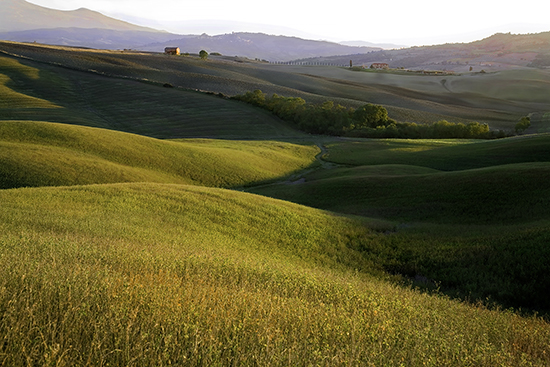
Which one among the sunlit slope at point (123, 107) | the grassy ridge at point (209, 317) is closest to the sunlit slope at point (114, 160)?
the sunlit slope at point (123, 107)

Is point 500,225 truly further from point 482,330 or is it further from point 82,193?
point 82,193

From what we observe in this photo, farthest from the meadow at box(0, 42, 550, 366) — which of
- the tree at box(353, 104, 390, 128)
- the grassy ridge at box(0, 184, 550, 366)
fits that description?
the tree at box(353, 104, 390, 128)

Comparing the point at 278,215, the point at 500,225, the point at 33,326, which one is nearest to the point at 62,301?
the point at 33,326

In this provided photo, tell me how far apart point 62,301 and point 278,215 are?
53.0ft

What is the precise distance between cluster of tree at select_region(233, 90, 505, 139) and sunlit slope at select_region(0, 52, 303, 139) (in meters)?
4.24

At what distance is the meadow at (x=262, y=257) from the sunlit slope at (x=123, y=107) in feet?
74.5

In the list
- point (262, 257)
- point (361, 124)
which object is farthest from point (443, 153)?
point (262, 257)

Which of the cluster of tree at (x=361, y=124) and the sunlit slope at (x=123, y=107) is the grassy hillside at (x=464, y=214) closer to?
the cluster of tree at (x=361, y=124)

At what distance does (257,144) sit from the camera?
62.0m

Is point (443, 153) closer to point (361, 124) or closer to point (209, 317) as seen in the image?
point (361, 124)

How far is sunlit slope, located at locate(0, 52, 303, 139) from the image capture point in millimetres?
71750

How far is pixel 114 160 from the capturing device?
135 feet

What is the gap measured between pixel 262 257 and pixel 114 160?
31.6 metres

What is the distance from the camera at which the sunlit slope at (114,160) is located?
32.8 m
